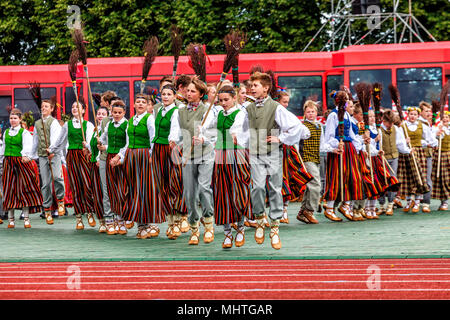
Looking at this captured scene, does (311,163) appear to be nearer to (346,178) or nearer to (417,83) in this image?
(346,178)

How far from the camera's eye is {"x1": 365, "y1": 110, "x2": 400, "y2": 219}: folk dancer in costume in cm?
1244

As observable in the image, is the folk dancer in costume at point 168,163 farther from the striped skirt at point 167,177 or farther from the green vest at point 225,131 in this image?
the green vest at point 225,131

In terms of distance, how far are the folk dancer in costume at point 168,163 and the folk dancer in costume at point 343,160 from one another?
2.62 meters

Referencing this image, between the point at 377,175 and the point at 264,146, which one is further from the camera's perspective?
the point at 377,175

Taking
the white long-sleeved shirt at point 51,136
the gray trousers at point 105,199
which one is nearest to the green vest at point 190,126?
the gray trousers at point 105,199

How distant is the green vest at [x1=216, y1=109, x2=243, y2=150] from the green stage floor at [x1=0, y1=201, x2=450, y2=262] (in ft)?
3.70

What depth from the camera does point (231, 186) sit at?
29.1ft

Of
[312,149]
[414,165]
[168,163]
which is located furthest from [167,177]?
[414,165]

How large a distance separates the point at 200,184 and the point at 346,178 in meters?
3.67

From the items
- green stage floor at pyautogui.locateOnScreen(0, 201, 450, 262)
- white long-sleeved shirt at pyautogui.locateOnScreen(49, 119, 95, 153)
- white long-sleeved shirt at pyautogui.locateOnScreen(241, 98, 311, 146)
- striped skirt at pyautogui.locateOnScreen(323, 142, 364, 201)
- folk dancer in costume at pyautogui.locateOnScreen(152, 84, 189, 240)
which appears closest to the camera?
green stage floor at pyautogui.locateOnScreen(0, 201, 450, 262)

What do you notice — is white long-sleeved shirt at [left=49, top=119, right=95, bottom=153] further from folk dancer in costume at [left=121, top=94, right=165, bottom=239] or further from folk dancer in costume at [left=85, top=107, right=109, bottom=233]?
folk dancer in costume at [left=121, top=94, right=165, bottom=239]

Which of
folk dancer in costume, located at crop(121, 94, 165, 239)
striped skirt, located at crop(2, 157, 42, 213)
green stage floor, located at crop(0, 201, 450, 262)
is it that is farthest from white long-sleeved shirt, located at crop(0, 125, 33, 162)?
folk dancer in costume, located at crop(121, 94, 165, 239)

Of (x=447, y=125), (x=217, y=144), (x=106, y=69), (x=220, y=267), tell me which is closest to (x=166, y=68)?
(x=106, y=69)

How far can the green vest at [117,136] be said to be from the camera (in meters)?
10.6
